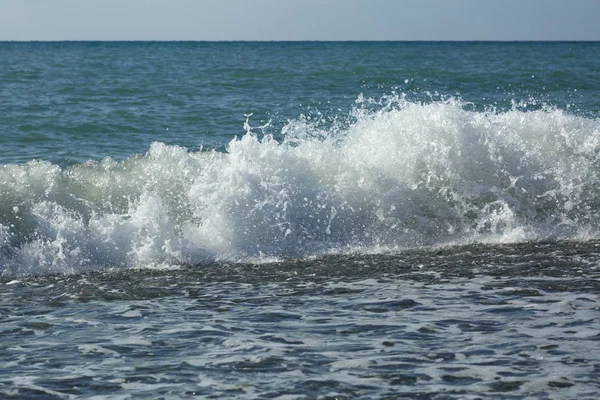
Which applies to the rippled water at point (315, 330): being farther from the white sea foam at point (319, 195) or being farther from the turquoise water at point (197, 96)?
the turquoise water at point (197, 96)

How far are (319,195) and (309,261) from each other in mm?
1496

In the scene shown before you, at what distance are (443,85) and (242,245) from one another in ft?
50.1

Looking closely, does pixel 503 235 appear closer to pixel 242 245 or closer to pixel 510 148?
pixel 510 148

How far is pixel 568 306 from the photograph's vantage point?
673cm

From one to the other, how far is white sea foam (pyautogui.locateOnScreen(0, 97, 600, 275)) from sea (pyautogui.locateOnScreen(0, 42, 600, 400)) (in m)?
0.02

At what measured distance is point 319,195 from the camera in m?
10.0

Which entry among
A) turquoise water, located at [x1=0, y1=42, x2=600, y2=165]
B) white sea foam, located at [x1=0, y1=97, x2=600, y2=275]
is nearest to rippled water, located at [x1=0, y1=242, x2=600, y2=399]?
white sea foam, located at [x1=0, y1=97, x2=600, y2=275]

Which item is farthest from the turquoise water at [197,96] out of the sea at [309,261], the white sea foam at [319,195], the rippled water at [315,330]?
the rippled water at [315,330]

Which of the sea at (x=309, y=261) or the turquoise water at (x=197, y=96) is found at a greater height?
the turquoise water at (x=197, y=96)

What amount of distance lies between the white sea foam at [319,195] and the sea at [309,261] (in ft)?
0.07

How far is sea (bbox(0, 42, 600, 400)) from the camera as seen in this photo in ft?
17.8

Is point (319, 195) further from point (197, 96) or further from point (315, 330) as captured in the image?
point (197, 96)

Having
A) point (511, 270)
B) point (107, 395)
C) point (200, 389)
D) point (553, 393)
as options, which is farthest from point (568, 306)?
point (107, 395)

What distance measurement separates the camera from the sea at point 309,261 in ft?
17.8
